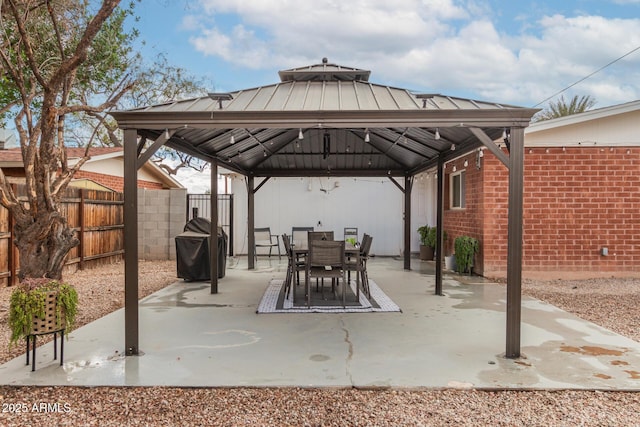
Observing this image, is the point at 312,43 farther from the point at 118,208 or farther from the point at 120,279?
the point at 120,279

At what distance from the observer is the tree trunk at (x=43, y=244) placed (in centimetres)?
521

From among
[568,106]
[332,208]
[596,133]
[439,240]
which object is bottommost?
[439,240]

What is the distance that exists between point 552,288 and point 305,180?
22.8ft

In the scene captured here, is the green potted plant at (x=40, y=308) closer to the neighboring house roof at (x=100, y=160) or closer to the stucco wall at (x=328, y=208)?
the neighboring house roof at (x=100, y=160)

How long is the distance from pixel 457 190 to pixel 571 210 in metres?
2.60

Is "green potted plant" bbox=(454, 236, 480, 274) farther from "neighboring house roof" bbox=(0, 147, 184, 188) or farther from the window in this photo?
"neighboring house roof" bbox=(0, 147, 184, 188)

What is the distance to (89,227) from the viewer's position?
906 cm

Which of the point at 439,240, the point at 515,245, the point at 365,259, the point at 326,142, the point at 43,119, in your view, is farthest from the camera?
the point at 326,142

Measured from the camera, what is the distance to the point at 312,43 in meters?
20.2

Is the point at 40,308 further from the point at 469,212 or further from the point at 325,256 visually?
the point at 469,212

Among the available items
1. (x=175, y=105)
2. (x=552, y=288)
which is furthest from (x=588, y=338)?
(x=175, y=105)

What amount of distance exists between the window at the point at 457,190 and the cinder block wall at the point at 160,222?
656cm

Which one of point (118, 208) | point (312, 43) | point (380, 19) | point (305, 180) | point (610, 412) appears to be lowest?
point (610, 412)

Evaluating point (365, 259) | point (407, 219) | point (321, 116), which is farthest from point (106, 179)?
point (321, 116)
